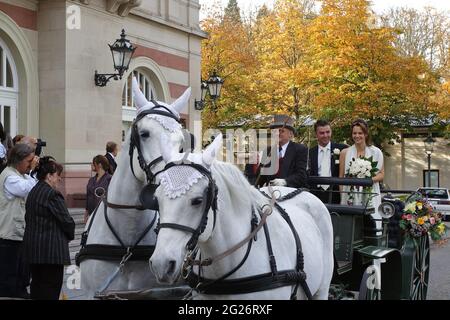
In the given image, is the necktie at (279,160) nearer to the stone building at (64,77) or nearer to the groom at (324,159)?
the groom at (324,159)

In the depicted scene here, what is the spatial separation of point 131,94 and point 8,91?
4144 mm

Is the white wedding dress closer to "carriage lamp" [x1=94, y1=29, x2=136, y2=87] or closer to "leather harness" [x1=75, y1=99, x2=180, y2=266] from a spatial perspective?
"leather harness" [x1=75, y1=99, x2=180, y2=266]

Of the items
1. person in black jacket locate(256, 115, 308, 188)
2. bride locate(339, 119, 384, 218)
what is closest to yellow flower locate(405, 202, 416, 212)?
bride locate(339, 119, 384, 218)

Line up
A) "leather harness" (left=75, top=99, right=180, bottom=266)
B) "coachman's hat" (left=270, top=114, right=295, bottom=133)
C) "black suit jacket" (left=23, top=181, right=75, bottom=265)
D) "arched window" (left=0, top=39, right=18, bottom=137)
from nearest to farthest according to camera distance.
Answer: "leather harness" (left=75, top=99, right=180, bottom=266) < "black suit jacket" (left=23, top=181, right=75, bottom=265) < "coachman's hat" (left=270, top=114, right=295, bottom=133) < "arched window" (left=0, top=39, right=18, bottom=137)

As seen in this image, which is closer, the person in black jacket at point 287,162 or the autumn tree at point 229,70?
the person in black jacket at point 287,162

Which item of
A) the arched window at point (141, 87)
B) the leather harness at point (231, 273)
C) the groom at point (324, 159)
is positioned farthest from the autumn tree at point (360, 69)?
the leather harness at point (231, 273)

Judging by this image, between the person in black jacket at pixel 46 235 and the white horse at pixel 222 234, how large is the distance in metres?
2.15

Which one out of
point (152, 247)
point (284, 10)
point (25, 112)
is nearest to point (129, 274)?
point (152, 247)

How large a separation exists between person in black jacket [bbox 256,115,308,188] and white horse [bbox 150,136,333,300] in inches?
61.8

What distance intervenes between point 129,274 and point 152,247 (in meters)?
0.28

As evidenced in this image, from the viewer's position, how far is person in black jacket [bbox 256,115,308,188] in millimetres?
6387

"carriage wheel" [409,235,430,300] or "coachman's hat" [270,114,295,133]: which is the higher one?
"coachman's hat" [270,114,295,133]

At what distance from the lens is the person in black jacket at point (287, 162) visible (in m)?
6.39
